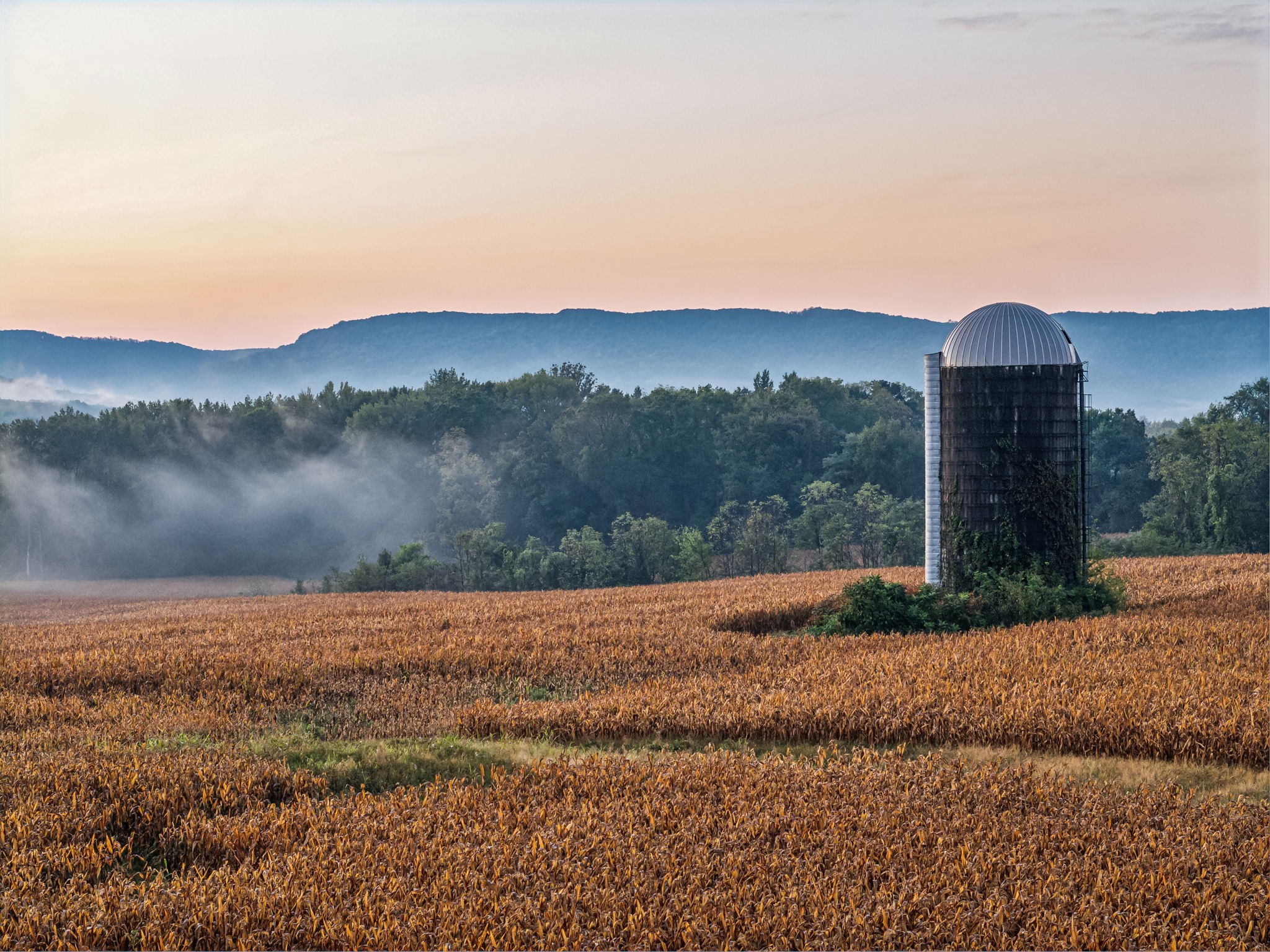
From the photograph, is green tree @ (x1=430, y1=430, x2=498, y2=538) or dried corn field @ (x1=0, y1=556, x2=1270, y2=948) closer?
dried corn field @ (x1=0, y1=556, x2=1270, y2=948)

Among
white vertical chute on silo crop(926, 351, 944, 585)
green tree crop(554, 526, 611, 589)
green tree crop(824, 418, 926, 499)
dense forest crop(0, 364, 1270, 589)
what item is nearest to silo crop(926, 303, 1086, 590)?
white vertical chute on silo crop(926, 351, 944, 585)

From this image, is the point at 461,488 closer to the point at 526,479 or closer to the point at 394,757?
the point at 526,479

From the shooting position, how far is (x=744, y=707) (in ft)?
50.9

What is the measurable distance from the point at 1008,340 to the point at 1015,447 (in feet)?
9.17

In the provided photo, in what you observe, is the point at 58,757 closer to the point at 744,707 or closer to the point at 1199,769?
the point at 744,707

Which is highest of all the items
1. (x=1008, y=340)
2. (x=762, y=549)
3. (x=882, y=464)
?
(x=1008, y=340)

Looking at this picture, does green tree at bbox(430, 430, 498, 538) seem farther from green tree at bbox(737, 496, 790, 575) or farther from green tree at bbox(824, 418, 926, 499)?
green tree at bbox(824, 418, 926, 499)

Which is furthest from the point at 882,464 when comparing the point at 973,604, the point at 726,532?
the point at 973,604

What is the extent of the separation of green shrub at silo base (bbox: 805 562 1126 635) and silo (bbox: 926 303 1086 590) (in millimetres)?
556

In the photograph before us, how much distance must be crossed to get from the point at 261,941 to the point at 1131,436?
307 ft

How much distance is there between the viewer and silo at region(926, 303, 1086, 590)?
2655 centimetres

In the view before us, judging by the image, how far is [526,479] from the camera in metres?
87.7

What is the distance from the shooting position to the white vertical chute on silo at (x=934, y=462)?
2817 centimetres

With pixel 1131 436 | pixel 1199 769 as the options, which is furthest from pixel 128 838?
pixel 1131 436
